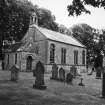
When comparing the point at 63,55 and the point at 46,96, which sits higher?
the point at 63,55

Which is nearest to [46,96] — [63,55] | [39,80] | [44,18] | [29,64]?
[39,80]

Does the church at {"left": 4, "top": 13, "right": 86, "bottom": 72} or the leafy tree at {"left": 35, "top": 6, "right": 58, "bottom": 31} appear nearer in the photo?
the church at {"left": 4, "top": 13, "right": 86, "bottom": 72}

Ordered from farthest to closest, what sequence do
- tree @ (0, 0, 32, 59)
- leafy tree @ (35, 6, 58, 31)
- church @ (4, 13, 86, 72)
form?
leafy tree @ (35, 6, 58, 31) < tree @ (0, 0, 32, 59) < church @ (4, 13, 86, 72)

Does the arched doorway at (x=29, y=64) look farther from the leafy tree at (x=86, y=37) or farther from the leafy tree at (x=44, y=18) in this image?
the leafy tree at (x=86, y=37)

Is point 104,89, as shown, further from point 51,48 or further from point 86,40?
point 86,40

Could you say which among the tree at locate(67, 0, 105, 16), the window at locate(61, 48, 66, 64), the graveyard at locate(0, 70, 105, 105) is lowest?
the graveyard at locate(0, 70, 105, 105)

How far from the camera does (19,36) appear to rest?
39844 mm

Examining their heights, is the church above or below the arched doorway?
above

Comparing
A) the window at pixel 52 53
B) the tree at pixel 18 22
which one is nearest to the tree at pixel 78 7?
the window at pixel 52 53

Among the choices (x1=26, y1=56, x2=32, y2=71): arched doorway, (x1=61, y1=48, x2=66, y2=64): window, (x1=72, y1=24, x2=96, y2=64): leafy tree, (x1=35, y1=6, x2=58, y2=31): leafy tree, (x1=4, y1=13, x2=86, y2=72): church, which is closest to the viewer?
(x1=4, y1=13, x2=86, y2=72): church

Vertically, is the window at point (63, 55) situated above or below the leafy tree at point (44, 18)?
below

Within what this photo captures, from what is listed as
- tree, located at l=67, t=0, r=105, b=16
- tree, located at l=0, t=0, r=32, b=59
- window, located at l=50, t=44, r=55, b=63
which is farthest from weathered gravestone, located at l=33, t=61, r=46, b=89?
tree, located at l=0, t=0, r=32, b=59

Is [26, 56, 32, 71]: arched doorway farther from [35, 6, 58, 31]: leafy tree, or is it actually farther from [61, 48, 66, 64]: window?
[35, 6, 58, 31]: leafy tree

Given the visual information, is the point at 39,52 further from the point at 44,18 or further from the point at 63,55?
the point at 44,18
